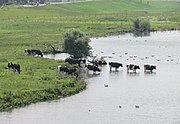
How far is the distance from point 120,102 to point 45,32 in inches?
2265

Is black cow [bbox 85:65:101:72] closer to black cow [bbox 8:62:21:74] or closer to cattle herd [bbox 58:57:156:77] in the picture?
cattle herd [bbox 58:57:156:77]

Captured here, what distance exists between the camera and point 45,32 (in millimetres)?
104562

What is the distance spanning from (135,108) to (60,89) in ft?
26.2

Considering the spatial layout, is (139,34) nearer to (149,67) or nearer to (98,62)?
(98,62)

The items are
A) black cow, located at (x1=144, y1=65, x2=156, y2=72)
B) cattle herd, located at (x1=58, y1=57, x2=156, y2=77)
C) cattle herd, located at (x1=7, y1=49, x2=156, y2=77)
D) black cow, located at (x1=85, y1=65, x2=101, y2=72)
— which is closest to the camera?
cattle herd, located at (x1=7, y1=49, x2=156, y2=77)

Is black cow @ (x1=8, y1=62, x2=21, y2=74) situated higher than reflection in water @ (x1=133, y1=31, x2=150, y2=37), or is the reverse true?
black cow @ (x1=8, y1=62, x2=21, y2=74)

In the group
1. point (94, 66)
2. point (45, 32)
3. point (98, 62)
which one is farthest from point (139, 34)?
point (94, 66)

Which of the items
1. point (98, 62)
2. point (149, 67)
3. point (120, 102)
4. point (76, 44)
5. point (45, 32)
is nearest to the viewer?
point (120, 102)

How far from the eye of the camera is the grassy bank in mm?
50188

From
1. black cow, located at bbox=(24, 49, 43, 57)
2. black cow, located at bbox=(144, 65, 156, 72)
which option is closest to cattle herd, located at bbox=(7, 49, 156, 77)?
black cow, located at bbox=(144, 65, 156, 72)

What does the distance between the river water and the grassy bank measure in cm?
186

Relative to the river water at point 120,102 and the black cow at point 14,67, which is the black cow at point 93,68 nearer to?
the river water at point 120,102

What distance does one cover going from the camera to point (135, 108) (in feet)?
154

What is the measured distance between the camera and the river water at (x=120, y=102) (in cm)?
4341
